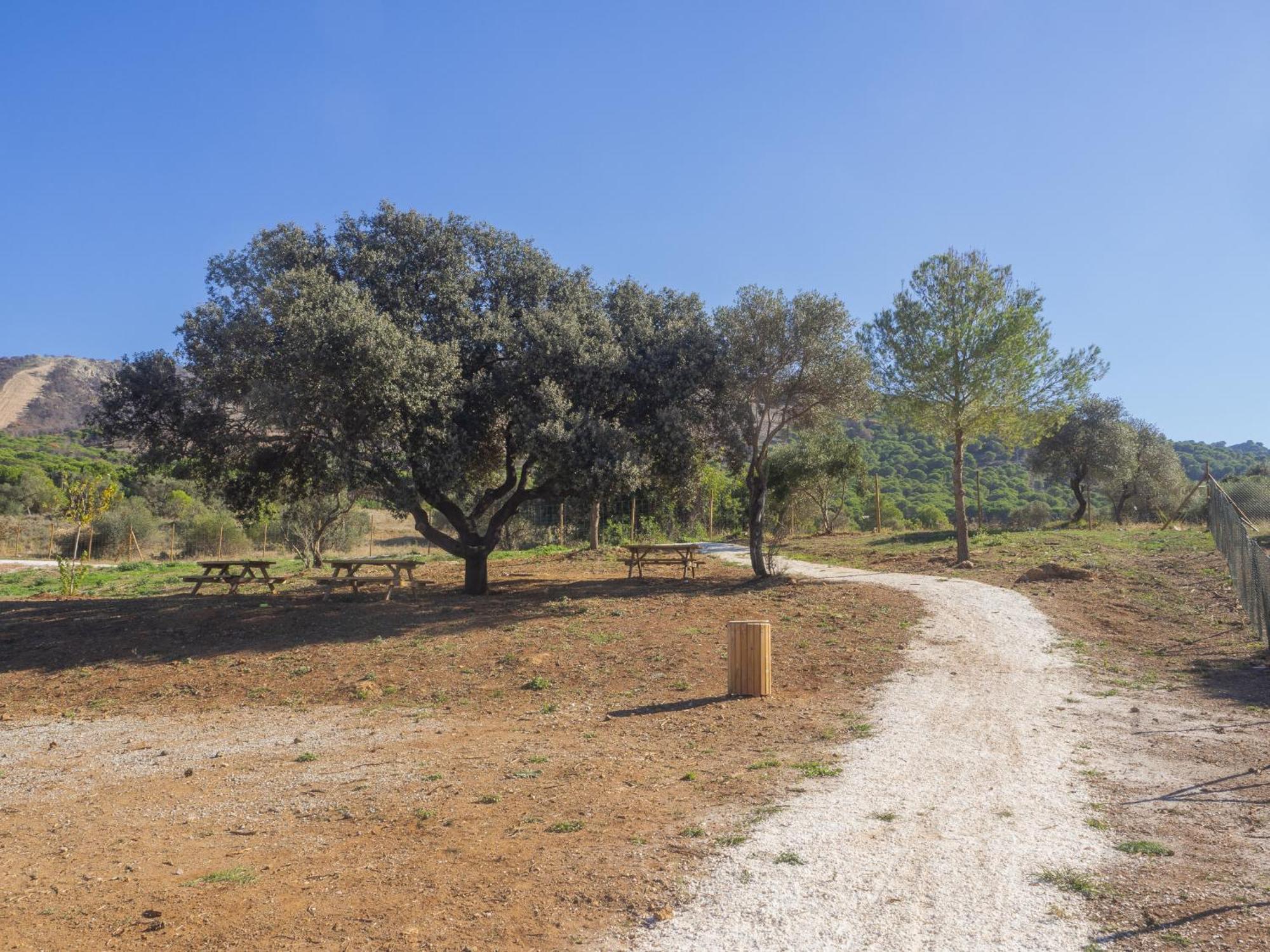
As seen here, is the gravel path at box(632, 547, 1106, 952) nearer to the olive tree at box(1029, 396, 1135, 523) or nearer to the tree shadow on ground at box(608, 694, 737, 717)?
the tree shadow on ground at box(608, 694, 737, 717)

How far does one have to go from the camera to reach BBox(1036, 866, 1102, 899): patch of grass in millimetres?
4316

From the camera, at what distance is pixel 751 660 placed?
9469mm

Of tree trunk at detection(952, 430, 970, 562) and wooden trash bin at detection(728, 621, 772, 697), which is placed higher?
tree trunk at detection(952, 430, 970, 562)

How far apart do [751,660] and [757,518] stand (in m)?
9.05

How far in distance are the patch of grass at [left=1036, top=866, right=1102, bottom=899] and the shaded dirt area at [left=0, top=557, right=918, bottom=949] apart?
177 centimetres

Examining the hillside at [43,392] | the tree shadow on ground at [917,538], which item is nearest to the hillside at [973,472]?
the tree shadow on ground at [917,538]

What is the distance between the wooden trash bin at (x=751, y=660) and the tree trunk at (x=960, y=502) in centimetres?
1287

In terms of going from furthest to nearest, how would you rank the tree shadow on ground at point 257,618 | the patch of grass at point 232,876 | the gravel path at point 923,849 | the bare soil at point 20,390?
the bare soil at point 20,390 < the tree shadow on ground at point 257,618 < the patch of grass at point 232,876 < the gravel path at point 923,849

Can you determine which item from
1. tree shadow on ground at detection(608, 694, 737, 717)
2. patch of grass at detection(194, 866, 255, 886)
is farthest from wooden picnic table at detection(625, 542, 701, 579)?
patch of grass at detection(194, 866, 255, 886)

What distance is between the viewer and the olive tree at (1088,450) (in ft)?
116

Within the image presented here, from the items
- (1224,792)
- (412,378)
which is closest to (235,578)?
(412,378)

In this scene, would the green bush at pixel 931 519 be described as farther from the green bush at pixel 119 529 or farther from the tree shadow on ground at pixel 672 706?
the green bush at pixel 119 529

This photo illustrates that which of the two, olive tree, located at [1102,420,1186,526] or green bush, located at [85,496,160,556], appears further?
olive tree, located at [1102,420,1186,526]

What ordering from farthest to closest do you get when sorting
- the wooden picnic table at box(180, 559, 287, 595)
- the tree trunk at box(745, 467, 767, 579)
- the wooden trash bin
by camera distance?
the tree trunk at box(745, 467, 767, 579)
the wooden picnic table at box(180, 559, 287, 595)
the wooden trash bin
